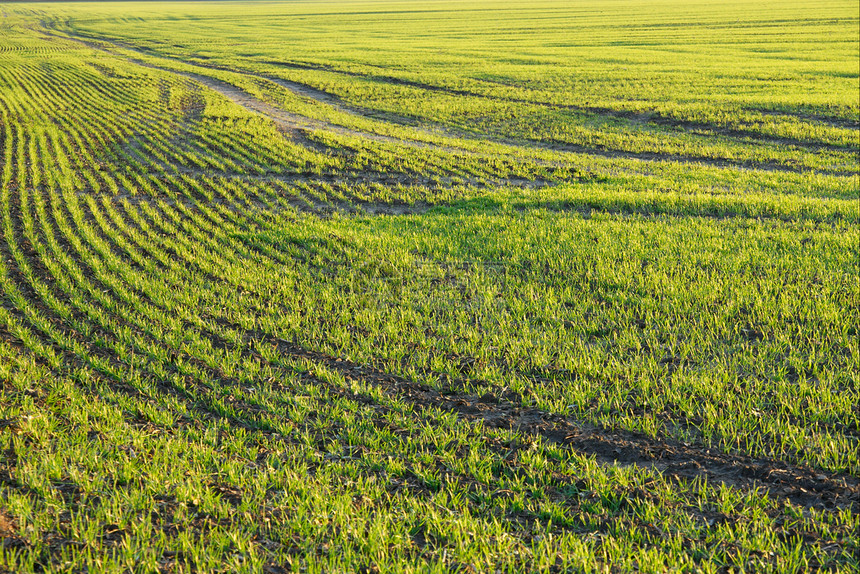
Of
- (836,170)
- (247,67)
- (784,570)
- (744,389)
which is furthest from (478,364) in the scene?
(247,67)

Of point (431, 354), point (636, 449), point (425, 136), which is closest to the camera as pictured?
point (636, 449)

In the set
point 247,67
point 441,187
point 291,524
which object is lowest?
point 291,524

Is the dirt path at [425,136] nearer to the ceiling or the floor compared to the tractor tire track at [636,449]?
nearer to the ceiling

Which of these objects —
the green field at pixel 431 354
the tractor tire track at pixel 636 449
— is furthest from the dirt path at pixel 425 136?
the tractor tire track at pixel 636 449

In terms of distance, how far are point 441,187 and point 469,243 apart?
5183 mm

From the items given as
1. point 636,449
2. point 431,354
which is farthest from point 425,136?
point 636,449

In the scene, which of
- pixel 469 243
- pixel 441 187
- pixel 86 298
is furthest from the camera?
pixel 441 187

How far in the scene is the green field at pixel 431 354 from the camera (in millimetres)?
5000

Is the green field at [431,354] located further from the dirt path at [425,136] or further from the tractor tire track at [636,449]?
the dirt path at [425,136]

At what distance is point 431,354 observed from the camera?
8.09 m

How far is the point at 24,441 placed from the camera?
6.06m

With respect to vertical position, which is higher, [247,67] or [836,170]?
[247,67]

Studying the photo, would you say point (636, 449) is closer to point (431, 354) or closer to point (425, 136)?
point (431, 354)

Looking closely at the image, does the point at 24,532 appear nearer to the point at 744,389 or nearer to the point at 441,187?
the point at 744,389
